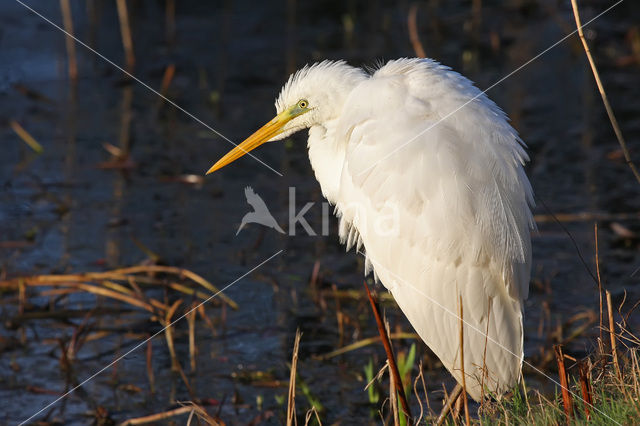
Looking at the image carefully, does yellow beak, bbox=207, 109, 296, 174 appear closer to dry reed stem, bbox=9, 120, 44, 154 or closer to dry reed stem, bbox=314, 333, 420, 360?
dry reed stem, bbox=314, 333, 420, 360

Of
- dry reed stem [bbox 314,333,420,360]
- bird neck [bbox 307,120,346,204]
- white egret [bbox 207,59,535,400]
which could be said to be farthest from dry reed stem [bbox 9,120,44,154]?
white egret [bbox 207,59,535,400]

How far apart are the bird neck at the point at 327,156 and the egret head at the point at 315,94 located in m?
0.05

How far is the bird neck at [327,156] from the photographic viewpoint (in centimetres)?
398

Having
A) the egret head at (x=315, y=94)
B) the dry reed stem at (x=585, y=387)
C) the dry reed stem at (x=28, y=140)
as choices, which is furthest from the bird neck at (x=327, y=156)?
the dry reed stem at (x=28, y=140)

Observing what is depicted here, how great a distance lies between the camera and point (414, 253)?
366cm

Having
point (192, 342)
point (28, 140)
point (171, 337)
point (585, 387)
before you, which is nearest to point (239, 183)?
point (28, 140)

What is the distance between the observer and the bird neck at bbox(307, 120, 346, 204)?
3980mm

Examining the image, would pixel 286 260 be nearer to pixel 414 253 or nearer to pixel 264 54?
pixel 414 253

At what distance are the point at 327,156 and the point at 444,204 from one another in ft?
2.43

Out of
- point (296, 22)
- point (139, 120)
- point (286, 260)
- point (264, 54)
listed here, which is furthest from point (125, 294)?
point (296, 22)

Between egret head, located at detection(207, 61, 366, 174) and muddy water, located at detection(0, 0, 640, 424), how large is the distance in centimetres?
131

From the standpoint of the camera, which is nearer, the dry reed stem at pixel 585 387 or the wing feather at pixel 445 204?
the dry reed stem at pixel 585 387

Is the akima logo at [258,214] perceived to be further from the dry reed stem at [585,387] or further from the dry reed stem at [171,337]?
the dry reed stem at [585,387]

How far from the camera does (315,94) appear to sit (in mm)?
4035
